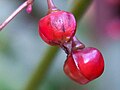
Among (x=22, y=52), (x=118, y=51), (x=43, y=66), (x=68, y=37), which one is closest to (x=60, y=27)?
(x=68, y=37)

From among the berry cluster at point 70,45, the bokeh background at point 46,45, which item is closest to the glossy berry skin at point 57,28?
the berry cluster at point 70,45

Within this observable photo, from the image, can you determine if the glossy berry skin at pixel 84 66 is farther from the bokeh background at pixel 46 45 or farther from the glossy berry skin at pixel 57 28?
the bokeh background at pixel 46 45

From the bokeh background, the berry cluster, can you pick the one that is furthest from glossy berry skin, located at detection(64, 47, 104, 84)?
the bokeh background

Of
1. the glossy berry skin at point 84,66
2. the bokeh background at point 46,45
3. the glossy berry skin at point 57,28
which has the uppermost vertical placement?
the glossy berry skin at point 57,28

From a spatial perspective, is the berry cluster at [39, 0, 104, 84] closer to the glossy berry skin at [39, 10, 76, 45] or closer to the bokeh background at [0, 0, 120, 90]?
the glossy berry skin at [39, 10, 76, 45]

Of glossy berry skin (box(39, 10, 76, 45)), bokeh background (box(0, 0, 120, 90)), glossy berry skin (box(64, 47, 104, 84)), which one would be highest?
glossy berry skin (box(39, 10, 76, 45))

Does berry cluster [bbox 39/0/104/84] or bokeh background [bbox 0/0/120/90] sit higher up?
berry cluster [bbox 39/0/104/84]
